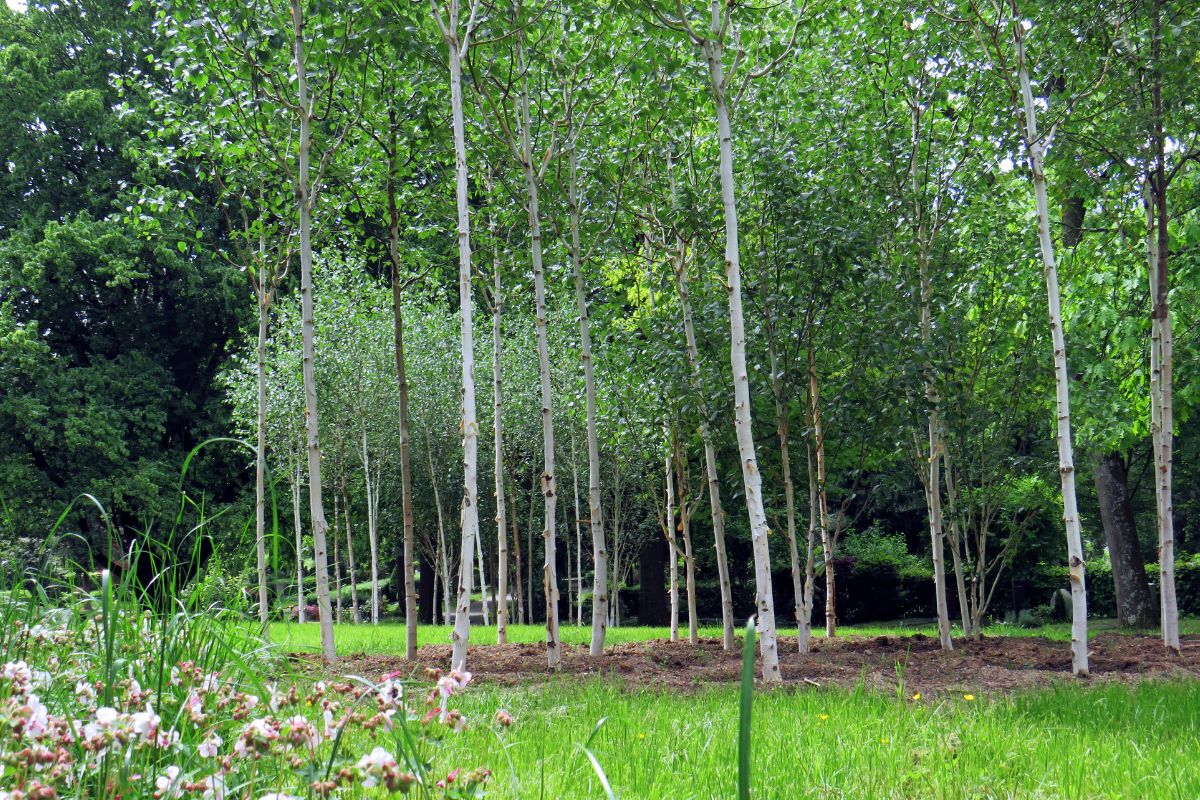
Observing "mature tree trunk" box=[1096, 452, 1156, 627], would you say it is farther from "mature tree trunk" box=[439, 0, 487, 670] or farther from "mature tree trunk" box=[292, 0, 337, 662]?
"mature tree trunk" box=[292, 0, 337, 662]

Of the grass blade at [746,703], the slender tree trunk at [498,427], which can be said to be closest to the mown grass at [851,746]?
the grass blade at [746,703]

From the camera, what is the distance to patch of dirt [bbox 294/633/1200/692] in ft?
24.8

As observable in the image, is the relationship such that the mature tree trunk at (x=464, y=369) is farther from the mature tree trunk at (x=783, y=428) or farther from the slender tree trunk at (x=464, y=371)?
the mature tree trunk at (x=783, y=428)

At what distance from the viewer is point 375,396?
21984 millimetres

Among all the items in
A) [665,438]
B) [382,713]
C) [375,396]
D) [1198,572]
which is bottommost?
[1198,572]

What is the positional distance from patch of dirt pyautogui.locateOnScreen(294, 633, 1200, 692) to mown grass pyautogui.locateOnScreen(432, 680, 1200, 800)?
0.93 meters

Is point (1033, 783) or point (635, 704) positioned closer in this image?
point (1033, 783)

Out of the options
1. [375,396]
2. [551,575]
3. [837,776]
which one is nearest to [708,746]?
[837,776]

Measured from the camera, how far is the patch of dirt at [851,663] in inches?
298

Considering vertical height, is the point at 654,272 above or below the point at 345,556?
above

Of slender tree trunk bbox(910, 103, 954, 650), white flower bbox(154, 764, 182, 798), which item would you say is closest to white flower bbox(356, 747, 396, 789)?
white flower bbox(154, 764, 182, 798)

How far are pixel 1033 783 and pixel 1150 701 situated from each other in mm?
2938

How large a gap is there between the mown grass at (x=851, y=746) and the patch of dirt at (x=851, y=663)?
925 millimetres

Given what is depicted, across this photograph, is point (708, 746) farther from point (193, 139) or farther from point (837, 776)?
point (193, 139)
